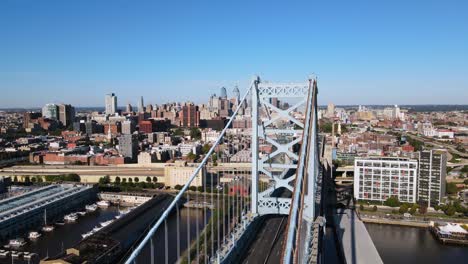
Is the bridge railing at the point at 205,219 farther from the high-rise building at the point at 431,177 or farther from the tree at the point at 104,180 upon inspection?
the high-rise building at the point at 431,177

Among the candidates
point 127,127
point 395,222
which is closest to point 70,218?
point 395,222

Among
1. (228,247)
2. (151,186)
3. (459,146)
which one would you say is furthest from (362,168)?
(459,146)

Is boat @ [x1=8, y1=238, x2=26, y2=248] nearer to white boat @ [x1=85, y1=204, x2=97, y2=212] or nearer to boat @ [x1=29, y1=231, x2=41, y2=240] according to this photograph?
boat @ [x1=29, y1=231, x2=41, y2=240]

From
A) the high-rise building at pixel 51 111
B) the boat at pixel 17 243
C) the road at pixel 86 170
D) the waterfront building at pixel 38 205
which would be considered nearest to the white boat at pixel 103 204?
the waterfront building at pixel 38 205

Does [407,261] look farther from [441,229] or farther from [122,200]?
[122,200]

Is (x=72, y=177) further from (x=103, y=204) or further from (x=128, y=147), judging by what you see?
(x=128, y=147)

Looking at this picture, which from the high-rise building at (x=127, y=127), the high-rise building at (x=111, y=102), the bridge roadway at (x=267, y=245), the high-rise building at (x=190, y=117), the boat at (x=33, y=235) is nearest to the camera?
the bridge roadway at (x=267, y=245)
